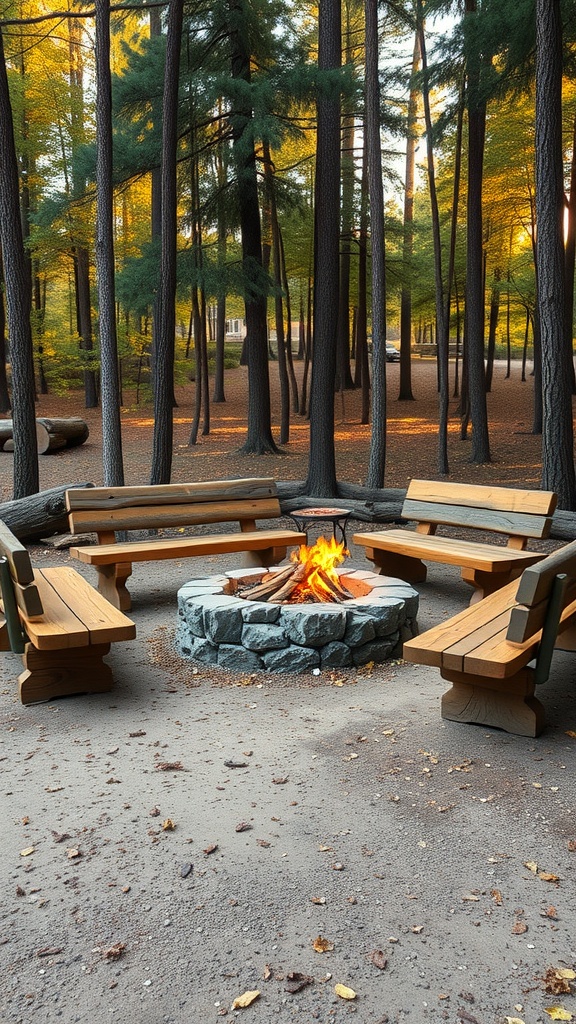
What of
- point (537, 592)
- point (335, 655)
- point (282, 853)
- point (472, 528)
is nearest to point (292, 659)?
point (335, 655)

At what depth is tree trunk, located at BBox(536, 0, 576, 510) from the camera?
818 cm

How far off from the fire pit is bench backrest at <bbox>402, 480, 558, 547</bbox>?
1.46m

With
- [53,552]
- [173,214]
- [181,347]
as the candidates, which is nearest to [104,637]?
[53,552]

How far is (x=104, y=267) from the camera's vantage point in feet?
28.9

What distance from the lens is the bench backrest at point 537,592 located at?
3.73 metres

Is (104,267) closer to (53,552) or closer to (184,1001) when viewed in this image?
(53,552)

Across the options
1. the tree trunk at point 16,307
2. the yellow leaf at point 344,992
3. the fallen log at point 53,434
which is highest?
the tree trunk at point 16,307

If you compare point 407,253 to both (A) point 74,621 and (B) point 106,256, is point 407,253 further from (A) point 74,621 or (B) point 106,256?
(A) point 74,621

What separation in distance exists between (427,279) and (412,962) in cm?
2167

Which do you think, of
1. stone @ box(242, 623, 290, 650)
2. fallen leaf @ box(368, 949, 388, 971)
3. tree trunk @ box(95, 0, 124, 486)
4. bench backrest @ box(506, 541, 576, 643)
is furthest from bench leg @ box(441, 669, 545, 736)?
tree trunk @ box(95, 0, 124, 486)

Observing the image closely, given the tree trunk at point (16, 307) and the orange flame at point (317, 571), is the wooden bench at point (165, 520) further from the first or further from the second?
the tree trunk at point (16, 307)

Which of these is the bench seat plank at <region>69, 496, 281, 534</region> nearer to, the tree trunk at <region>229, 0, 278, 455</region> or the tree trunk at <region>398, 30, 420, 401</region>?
the tree trunk at <region>229, 0, 278, 455</region>

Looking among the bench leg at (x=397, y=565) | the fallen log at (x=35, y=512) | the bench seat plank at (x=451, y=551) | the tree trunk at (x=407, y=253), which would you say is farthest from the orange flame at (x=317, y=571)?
the tree trunk at (x=407, y=253)

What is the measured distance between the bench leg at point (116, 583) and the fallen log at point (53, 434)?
9660 mm
